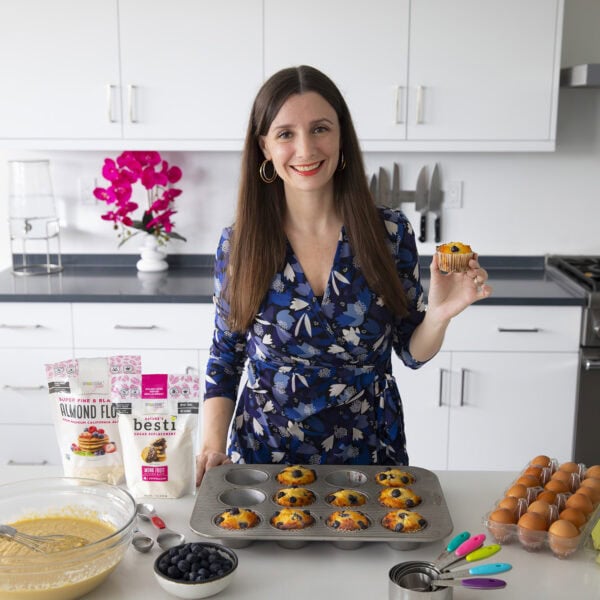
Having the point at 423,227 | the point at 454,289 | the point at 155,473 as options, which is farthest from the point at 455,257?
the point at 423,227

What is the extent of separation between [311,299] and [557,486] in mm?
618

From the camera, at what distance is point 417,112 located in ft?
10.1

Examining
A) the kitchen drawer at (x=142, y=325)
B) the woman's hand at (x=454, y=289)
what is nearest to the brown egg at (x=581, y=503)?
the woman's hand at (x=454, y=289)

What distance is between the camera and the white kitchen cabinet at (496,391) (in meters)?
3.00

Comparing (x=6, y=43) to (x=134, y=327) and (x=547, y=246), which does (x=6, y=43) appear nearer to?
(x=134, y=327)

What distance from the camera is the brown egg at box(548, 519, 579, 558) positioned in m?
1.29

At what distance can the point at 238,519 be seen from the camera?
4.43ft

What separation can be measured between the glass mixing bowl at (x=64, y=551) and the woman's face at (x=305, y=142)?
27.9 inches

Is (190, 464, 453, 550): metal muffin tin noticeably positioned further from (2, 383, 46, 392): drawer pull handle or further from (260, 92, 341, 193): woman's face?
(2, 383, 46, 392): drawer pull handle

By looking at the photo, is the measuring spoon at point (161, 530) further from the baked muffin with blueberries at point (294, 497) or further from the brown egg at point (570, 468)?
the brown egg at point (570, 468)

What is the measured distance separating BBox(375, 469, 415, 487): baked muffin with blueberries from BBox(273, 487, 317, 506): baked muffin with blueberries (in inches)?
5.3

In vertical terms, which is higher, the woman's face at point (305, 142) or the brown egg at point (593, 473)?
the woman's face at point (305, 142)

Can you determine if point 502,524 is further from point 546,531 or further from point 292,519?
point 292,519

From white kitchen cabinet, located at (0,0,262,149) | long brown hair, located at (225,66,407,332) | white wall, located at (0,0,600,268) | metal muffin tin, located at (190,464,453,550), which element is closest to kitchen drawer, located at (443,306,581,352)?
white wall, located at (0,0,600,268)
